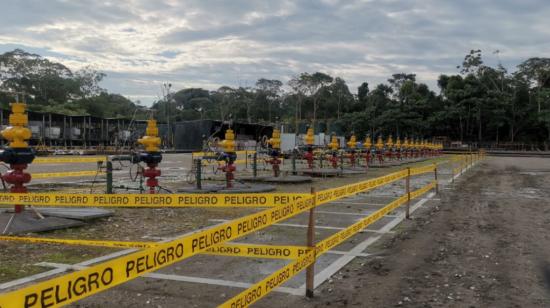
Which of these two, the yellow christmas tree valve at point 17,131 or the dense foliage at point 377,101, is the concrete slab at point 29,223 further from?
the dense foliage at point 377,101

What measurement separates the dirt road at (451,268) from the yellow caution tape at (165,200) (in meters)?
1.01

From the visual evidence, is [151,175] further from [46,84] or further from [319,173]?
[46,84]

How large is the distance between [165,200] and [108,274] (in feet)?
11.6

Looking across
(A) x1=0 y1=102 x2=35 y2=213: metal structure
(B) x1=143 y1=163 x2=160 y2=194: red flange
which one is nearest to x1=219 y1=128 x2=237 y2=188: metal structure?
(B) x1=143 y1=163 x2=160 y2=194: red flange

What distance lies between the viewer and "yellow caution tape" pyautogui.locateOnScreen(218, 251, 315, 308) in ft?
11.9

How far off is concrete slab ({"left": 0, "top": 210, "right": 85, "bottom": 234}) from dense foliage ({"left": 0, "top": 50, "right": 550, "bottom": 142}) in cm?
→ 5338

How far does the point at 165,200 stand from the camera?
6.04 metres

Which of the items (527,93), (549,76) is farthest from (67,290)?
(549,76)

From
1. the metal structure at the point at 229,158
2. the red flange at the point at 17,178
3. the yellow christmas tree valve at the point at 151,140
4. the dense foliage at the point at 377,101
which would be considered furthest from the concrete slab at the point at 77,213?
the dense foliage at the point at 377,101

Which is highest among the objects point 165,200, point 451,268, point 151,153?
point 151,153

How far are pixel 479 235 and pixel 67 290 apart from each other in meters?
7.95

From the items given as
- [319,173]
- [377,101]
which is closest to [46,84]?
[377,101]

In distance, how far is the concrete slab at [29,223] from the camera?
791cm

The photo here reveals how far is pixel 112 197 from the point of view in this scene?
6.32m
